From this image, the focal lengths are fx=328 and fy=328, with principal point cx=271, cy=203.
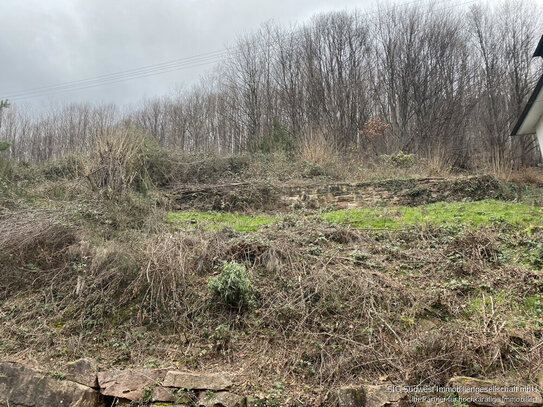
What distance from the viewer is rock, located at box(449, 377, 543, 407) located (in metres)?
2.97

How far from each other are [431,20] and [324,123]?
909cm

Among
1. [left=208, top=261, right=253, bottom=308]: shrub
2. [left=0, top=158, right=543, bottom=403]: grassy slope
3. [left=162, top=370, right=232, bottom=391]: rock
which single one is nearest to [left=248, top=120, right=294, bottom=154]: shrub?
[left=0, top=158, right=543, bottom=403]: grassy slope

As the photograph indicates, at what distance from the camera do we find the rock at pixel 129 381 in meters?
3.67

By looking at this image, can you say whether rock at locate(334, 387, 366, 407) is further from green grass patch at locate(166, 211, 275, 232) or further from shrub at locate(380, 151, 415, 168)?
shrub at locate(380, 151, 415, 168)

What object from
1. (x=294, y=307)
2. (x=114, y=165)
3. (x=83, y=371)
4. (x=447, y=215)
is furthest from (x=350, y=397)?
(x=114, y=165)

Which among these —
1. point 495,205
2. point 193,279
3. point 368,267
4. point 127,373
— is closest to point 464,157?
point 495,205

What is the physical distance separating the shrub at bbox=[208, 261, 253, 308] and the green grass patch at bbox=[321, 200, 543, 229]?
3335mm

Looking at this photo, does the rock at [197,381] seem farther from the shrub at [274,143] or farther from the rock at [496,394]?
the shrub at [274,143]

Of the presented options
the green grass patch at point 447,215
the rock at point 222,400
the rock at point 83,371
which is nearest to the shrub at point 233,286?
the rock at point 222,400

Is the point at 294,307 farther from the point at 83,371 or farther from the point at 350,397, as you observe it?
the point at 83,371

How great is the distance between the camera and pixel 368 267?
520 cm

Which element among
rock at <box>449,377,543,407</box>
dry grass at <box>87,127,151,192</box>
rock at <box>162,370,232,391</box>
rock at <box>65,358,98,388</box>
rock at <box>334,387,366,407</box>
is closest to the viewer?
rock at <box>449,377,543,407</box>

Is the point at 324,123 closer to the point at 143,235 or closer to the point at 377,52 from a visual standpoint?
the point at 377,52

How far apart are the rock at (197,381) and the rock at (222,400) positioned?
3.2 inches
